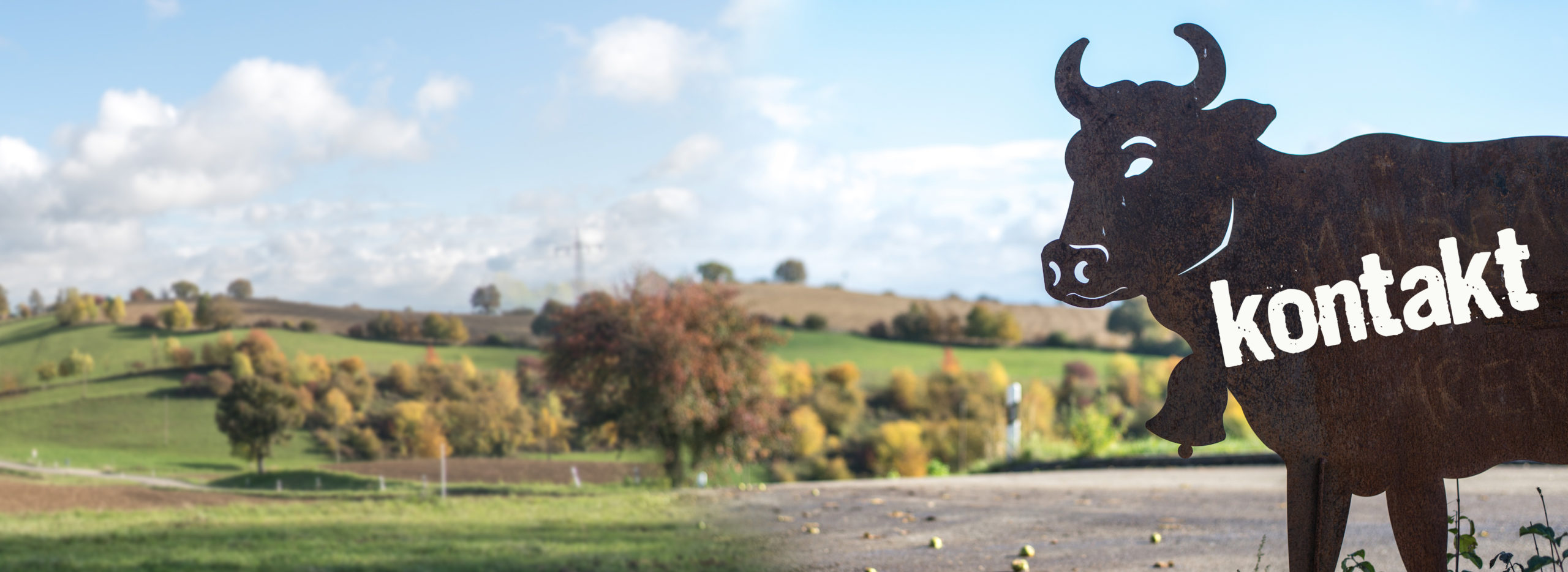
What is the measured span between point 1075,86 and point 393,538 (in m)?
5.72

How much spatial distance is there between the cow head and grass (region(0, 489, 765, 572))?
9.13 feet

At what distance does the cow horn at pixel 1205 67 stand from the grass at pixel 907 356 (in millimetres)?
14849

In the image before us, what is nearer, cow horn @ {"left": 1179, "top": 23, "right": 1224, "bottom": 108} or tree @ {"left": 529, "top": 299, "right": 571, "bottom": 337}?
cow horn @ {"left": 1179, "top": 23, "right": 1224, "bottom": 108}

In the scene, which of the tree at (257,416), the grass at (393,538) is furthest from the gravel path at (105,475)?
the grass at (393,538)

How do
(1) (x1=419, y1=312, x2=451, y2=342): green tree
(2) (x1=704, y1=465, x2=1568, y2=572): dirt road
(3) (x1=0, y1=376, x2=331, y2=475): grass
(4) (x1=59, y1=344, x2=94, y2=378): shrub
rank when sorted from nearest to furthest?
(2) (x1=704, y1=465, x2=1568, y2=572): dirt road < (3) (x1=0, y1=376, x2=331, y2=475): grass < (4) (x1=59, y1=344, x2=94, y2=378): shrub < (1) (x1=419, y1=312, x2=451, y2=342): green tree

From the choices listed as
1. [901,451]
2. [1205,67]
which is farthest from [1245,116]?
[901,451]

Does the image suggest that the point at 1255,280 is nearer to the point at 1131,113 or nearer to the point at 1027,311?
the point at 1131,113

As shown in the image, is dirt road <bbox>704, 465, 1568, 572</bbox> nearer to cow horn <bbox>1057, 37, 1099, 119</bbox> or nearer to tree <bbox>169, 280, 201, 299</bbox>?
cow horn <bbox>1057, 37, 1099, 119</bbox>

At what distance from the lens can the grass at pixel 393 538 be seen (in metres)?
5.72

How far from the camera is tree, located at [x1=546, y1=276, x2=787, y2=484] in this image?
443 inches

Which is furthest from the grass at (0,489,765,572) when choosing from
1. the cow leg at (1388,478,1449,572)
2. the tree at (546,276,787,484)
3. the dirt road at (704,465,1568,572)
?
the cow leg at (1388,478,1449,572)

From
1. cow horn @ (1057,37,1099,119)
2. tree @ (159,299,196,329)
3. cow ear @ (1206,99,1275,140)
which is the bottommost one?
tree @ (159,299,196,329)

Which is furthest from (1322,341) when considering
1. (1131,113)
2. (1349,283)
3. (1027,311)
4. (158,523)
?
(1027,311)

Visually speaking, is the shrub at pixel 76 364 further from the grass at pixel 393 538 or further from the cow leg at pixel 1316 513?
the cow leg at pixel 1316 513
